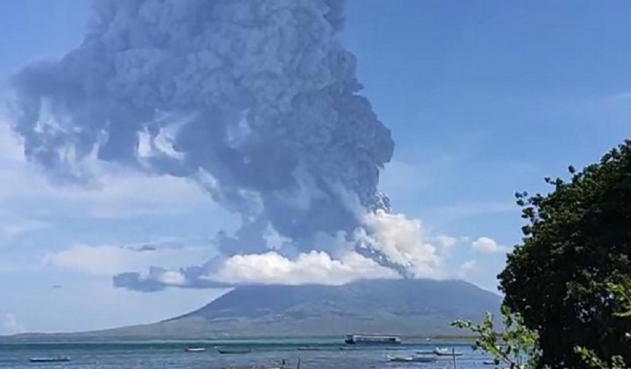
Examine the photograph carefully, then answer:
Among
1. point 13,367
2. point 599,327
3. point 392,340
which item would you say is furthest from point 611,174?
point 392,340

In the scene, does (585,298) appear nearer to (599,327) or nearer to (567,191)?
(599,327)

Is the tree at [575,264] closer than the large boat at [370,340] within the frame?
Yes

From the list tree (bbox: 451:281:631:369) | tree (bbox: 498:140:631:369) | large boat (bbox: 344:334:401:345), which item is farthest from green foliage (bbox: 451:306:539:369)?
large boat (bbox: 344:334:401:345)

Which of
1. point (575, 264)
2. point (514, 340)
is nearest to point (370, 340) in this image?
point (575, 264)

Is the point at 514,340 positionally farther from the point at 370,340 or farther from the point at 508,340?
the point at 370,340

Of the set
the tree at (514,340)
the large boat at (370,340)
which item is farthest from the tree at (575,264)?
the large boat at (370,340)

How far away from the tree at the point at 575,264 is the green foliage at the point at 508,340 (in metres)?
16.8

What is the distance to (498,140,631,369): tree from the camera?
23578 mm

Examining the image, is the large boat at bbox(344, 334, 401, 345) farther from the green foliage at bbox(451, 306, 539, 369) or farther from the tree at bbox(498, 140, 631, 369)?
the green foliage at bbox(451, 306, 539, 369)

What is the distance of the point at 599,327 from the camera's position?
22703 mm

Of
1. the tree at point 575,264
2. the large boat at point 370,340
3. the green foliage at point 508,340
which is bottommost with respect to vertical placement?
the green foliage at point 508,340

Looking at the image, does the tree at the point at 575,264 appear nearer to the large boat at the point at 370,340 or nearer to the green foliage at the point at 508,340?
the green foliage at the point at 508,340

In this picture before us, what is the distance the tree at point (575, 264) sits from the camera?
23578 mm

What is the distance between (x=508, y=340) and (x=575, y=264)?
823 inches
